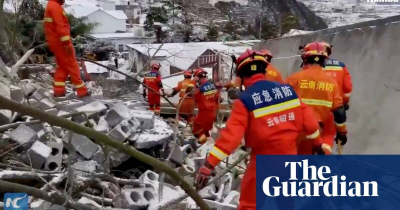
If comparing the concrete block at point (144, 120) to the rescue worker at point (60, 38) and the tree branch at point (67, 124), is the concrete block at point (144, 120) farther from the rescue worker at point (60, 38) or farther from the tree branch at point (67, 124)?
the tree branch at point (67, 124)

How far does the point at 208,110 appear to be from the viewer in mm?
6828

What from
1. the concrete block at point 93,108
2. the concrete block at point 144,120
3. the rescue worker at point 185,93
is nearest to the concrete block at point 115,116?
the concrete block at point 144,120

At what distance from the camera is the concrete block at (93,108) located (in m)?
5.29

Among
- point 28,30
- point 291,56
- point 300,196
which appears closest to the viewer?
point 300,196

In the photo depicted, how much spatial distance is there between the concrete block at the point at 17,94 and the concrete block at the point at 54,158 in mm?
1056

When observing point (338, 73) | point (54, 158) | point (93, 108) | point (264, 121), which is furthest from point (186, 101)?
point (264, 121)

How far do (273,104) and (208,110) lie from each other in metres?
3.72

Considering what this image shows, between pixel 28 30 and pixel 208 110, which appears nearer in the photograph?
pixel 208 110

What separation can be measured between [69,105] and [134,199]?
80.6 inches

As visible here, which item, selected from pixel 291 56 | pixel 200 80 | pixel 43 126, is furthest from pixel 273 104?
pixel 291 56

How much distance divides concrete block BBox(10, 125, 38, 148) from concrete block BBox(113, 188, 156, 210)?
4.13 ft

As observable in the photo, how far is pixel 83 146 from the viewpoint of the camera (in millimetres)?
4562

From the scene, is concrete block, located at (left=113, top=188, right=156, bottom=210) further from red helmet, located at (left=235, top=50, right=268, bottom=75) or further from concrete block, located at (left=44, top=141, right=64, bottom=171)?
red helmet, located at (left=235, top=50, right=268, bottom=75)

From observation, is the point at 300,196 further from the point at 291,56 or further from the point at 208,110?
the point at 291,56
